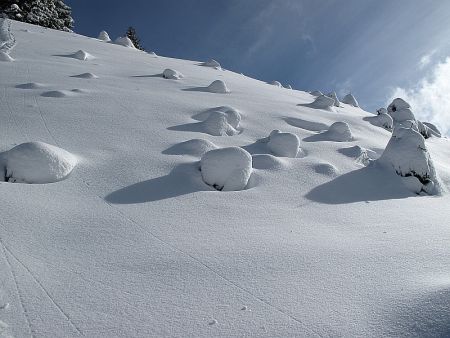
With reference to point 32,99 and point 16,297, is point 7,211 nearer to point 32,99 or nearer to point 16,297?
point 16,297

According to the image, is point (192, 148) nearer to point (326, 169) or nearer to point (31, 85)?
point (326, 169)

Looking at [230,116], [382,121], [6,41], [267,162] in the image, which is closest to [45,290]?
[267,162]

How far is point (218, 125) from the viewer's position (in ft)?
14.5

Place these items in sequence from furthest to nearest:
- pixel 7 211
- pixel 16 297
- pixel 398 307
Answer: pixel 7 211 < pixel 398 307 < pixel 16 297

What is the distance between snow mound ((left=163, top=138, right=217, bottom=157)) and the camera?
11.6 ft

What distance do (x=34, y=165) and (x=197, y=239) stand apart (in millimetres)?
1378

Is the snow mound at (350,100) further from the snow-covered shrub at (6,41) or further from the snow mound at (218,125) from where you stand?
the snow-covered shrub at (6,41)

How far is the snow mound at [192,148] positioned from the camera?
139 inches

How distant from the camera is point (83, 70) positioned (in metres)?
6.47

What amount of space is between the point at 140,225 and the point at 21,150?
46.1 inches

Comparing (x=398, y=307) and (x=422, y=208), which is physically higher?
(x=422, y=208)

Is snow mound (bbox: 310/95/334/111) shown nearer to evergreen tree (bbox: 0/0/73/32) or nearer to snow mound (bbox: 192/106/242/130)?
snow mound (bbox: 192/106/242/130)

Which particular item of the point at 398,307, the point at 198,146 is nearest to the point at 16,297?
the point at 398,307

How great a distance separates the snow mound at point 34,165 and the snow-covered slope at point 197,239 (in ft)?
0.27
